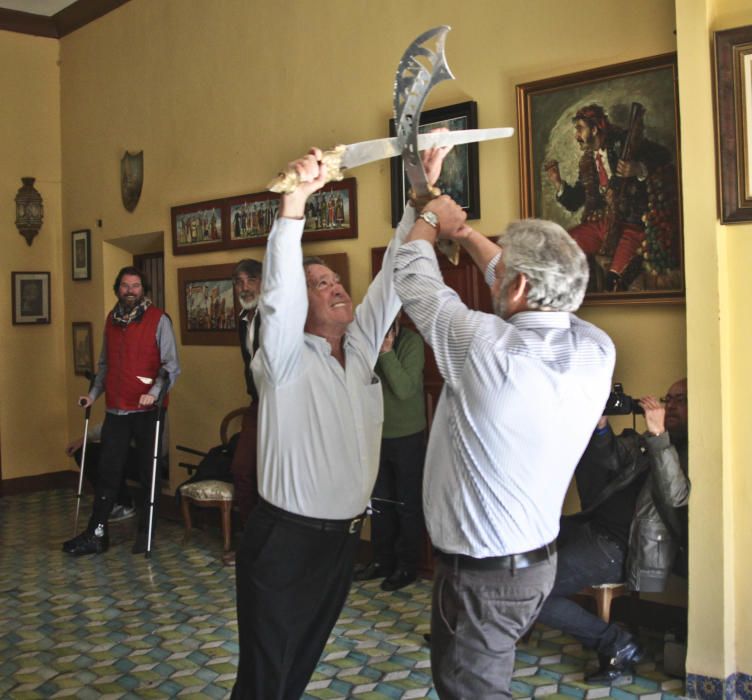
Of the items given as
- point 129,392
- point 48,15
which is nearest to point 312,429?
point 129,392

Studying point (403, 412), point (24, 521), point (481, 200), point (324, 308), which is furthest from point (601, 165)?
point (24, 521)

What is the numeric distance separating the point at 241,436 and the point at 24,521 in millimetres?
2356

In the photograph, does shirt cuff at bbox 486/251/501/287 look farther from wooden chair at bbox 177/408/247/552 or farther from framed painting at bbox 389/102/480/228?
wooden chair at bbox 177/408/247/552

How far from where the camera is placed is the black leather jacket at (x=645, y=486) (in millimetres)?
3336

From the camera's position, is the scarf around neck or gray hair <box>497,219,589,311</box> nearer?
gray hair <box>497,219,589,311</box>

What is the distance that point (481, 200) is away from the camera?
4457 millimetres

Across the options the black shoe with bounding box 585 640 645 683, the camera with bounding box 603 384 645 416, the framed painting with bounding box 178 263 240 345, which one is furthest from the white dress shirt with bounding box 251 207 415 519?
the framed painting with bounding box 178 263 240 345

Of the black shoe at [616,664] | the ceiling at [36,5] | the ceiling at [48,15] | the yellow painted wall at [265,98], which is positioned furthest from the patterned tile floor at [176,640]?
the ceiling at [36,5]

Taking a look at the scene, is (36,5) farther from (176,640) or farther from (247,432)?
(176,640)

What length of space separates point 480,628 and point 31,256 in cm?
685

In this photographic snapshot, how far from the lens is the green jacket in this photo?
15.1 ft

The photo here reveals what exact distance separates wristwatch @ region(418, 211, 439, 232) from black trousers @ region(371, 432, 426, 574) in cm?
268

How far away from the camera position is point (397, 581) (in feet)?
15.5

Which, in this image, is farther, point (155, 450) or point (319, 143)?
point (155, 450)
